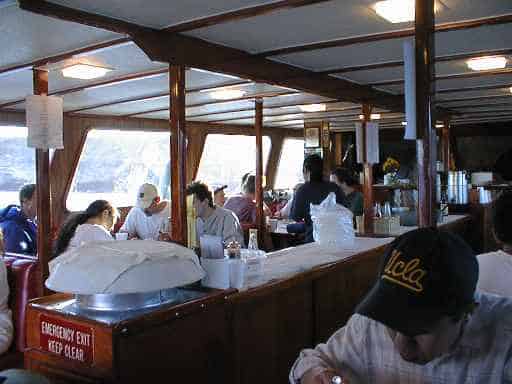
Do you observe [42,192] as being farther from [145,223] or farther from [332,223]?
[332,223]

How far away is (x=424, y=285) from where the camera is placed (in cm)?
117

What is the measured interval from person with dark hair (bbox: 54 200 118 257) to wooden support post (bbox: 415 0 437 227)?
2.34 meters

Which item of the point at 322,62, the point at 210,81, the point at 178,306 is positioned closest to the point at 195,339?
the point at 178,306

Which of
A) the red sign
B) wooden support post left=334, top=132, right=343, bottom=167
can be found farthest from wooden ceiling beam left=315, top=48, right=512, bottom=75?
wooden support post left=334, top=132, right=343, bottom=167

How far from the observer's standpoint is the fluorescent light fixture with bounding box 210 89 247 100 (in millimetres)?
5966

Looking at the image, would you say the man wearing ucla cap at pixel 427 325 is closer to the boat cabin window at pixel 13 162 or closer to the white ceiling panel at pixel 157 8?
the white ceiling panel at pixel 157 8

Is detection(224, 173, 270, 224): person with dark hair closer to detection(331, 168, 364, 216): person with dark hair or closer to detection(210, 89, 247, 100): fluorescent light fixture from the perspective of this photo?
detection(331, 168, 364, 216): person with dark hair

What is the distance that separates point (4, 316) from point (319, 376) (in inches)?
106

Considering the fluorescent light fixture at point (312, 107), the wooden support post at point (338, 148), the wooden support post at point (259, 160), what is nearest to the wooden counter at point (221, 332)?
the wooden support post at point (259, 160)

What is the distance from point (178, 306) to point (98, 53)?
2394mm

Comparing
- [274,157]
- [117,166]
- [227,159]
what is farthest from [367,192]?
[274,157]

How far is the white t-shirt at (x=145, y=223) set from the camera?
19.8ft

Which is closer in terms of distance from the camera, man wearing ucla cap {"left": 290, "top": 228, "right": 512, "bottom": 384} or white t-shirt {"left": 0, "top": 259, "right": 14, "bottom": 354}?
man wearing ucla cap {"left": 290, "top": 228, "right": 512, "bottom": 384}

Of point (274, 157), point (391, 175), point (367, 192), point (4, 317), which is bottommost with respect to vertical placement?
point (4, 317)
